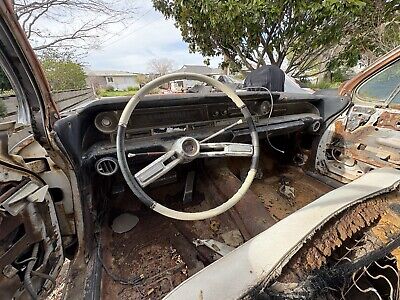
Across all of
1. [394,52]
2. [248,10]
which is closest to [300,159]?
[394,52]

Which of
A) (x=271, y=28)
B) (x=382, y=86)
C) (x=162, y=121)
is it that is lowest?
(x=162, y=121)

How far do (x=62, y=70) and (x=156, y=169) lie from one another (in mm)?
14666

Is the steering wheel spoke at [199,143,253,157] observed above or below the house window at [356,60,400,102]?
below

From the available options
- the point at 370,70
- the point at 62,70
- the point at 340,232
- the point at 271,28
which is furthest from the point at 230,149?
the point at 62,70

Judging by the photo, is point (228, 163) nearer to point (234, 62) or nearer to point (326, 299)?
point (326, 299)

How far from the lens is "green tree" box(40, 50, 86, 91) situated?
10.1 m

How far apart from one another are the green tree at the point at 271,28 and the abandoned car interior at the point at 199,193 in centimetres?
632

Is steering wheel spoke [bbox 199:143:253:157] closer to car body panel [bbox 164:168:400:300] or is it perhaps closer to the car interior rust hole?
car body panel [bbox 164:168:400:300]

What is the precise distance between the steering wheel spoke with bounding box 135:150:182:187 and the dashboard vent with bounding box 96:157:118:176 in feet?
0.96

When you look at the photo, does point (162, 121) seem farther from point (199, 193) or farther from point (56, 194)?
point (199, 193)

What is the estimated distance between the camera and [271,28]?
9.02 meters

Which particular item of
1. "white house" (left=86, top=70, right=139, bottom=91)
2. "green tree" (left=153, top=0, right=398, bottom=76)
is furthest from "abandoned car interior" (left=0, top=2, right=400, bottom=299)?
"white house" (left=86, top=70, right=139, bottom=91)

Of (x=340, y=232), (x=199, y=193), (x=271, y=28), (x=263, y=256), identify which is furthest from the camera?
(x=271, y=28)

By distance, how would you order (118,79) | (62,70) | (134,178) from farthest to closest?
(118,79) < (62,70) < (134,178)
